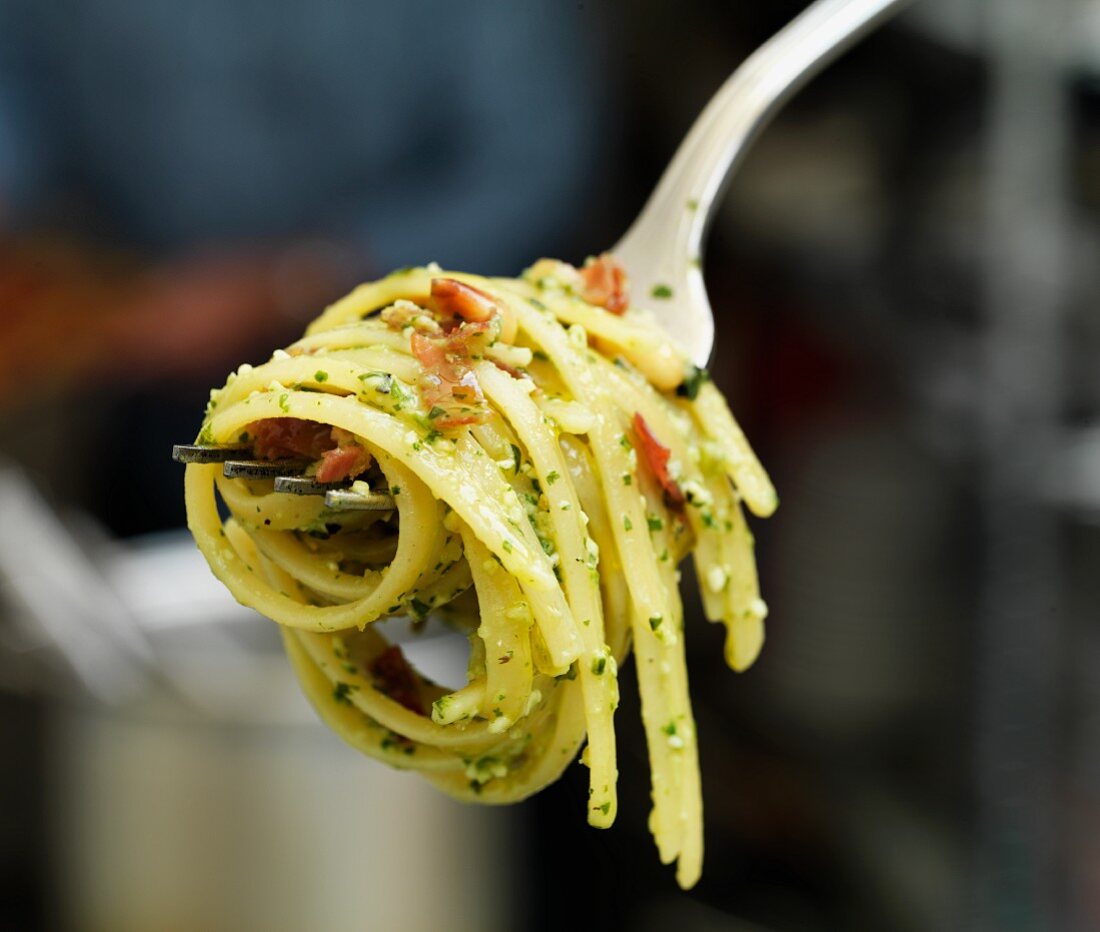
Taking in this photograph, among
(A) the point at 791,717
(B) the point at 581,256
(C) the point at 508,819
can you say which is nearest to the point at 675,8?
(B) the point at 581,256

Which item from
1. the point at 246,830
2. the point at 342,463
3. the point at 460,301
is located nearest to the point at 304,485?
the point at 342,463

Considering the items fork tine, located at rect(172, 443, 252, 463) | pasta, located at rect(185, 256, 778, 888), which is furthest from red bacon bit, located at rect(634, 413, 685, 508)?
fork tine, located at rect(172, 443, 252, 463)

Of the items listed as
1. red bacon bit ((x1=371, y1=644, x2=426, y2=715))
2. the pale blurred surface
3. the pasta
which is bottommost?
the pale blurred surface

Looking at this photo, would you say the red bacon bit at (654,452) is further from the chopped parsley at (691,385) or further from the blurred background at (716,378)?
the blurred background at (716,378)

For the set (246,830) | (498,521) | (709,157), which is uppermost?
(709,157)

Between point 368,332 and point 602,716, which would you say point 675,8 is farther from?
point 602,716

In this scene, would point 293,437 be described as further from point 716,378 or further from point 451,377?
point 716,378

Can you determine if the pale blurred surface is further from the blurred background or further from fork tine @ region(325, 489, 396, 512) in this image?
fork tine @ region(325, 489, 396, 512)
